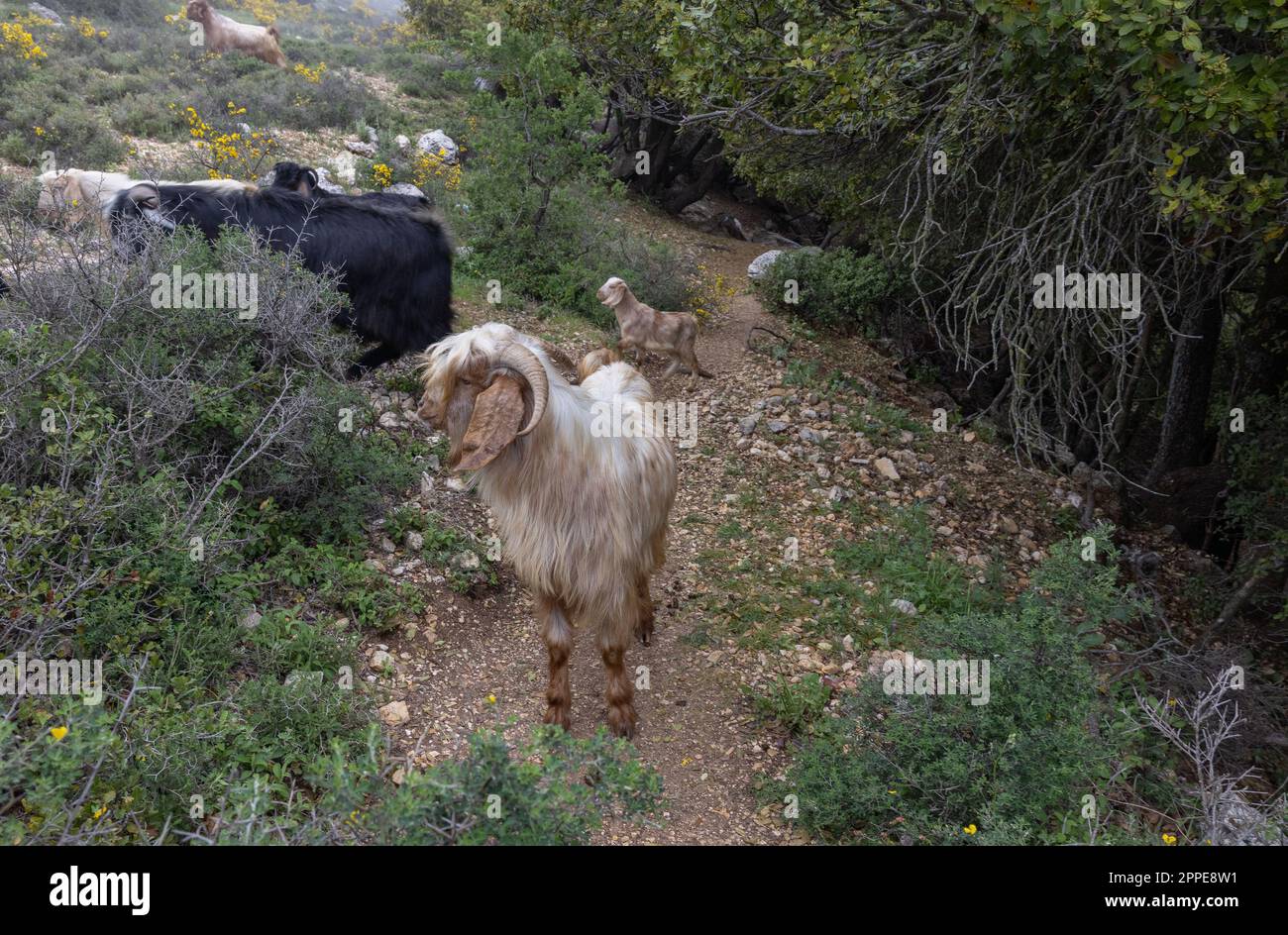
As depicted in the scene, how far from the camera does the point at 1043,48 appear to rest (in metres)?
4.35

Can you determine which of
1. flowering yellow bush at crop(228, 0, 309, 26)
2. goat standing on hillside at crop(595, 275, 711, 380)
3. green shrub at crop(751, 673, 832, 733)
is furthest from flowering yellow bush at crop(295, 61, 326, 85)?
green shrub at crop(751, 673, 832, 733)

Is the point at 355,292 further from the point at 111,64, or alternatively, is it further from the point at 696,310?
the point at 111,64

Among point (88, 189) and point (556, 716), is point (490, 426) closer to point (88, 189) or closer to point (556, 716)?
point (556, 716)

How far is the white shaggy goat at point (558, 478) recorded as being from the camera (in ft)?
11.8

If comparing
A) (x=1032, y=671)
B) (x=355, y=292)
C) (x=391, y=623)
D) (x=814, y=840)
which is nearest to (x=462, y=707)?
(x=391, y=623)

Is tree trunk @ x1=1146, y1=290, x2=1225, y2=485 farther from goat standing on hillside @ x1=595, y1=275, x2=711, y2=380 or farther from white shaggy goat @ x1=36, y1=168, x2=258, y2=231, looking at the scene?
white shaggy goat @ x1=36, y1=168, x2=258, y2=231

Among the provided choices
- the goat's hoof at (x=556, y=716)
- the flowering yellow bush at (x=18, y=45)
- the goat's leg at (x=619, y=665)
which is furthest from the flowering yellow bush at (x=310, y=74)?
the goat's hoof at (x=556, y=716)

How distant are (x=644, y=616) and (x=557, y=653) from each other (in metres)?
0.94

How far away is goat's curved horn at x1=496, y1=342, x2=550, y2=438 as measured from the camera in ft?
11.7

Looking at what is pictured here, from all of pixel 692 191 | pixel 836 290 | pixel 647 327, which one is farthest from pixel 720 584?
pixel 692 191

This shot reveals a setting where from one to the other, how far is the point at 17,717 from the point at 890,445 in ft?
22.5

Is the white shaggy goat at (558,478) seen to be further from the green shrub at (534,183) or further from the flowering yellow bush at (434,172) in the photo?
the flowering yellow bush at (434,172)

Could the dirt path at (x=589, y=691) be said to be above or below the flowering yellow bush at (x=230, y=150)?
below
